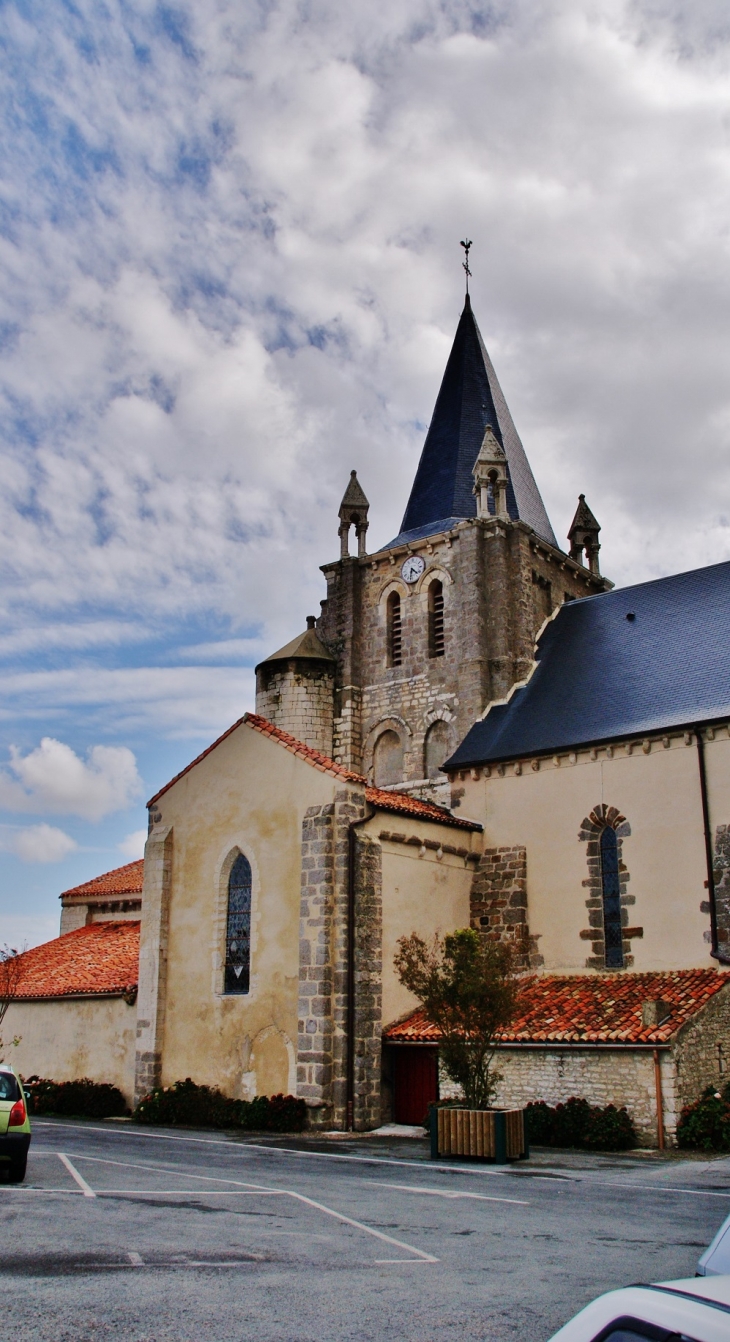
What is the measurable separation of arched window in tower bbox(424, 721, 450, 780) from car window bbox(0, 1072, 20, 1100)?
17.9 m

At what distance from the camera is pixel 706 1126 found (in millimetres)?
15602

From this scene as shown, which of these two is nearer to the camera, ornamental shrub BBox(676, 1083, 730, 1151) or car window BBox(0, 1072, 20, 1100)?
car window BBox(0, 1072, 20, 1100)

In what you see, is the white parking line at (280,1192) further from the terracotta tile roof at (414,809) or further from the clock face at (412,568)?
the clock face at (412,568)

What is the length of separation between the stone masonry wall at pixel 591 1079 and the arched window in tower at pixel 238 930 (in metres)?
5.26

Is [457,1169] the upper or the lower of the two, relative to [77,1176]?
lower

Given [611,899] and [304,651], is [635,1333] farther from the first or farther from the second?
[304,651]

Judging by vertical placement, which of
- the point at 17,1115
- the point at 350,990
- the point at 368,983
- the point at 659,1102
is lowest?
the point at 659,1102

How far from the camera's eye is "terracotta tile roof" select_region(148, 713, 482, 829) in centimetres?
2003

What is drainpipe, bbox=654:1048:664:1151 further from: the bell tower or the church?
the bell tower

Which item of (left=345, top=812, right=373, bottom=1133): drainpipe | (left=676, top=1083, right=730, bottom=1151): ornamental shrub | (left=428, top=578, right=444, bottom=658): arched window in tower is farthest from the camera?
(left=428, top=578, right=444, bottom=658): arched window in tower

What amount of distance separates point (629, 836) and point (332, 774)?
19.6 ft

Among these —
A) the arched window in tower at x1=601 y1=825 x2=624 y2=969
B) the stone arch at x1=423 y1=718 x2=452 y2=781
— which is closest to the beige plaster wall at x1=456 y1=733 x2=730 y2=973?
the arched window in tower at x1=601 y1=825 x2=624 y2=969

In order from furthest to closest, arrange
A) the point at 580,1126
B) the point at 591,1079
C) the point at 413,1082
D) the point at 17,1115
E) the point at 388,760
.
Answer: the point at 388,760
the point at 413,1082
the point at 591,1079
the point at 580,1126
the point at 17,1115

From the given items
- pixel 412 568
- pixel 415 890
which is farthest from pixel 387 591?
pixel 415 890
